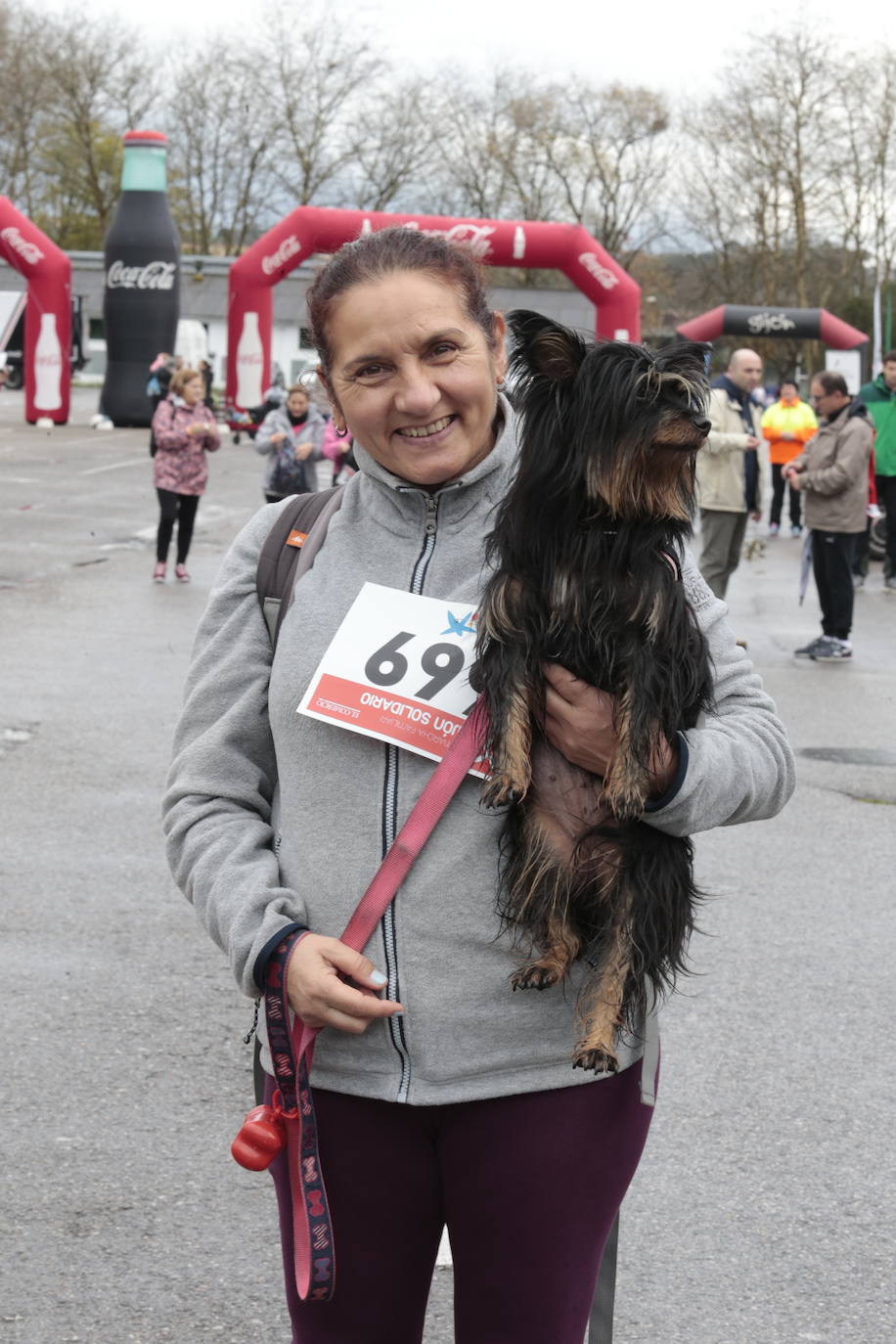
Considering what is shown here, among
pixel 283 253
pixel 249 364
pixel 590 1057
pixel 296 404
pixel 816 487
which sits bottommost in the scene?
pixel 590 1057

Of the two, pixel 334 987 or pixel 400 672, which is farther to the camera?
pixel 400 672

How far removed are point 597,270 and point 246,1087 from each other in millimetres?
25924

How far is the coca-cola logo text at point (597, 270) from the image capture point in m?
28.9

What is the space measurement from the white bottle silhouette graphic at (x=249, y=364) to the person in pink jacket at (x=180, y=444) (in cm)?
1775

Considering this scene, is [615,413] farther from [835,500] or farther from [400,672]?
[835,500]

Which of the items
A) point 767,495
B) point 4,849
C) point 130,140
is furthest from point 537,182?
point 4,849

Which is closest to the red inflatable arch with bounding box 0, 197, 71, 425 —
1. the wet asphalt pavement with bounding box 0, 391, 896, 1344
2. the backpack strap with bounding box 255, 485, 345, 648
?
the wet asphalt pavement with bounding box 0, 391, 896, 1344

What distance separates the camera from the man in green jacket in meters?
15.4

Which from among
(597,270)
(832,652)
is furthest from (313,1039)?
(597,270)

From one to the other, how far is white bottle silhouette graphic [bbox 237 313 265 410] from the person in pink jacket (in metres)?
17.8

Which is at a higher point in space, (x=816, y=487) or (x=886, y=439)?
(x=886, y=439)

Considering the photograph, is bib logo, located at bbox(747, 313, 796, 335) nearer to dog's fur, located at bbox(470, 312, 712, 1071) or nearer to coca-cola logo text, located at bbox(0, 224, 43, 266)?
coca-cola logo text, located at bbox(0, 224, 43, 266)

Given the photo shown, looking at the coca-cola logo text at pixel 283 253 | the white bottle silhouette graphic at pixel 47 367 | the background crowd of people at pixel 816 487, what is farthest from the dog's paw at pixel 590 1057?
the white bottle silhouette graphic at pixel 47 367

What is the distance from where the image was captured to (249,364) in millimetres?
33281
